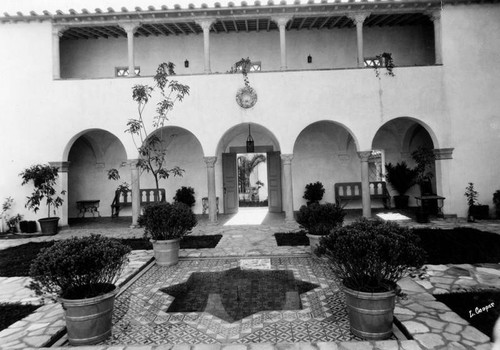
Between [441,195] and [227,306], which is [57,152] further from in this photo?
[441,195]

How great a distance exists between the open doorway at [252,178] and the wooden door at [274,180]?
653 cm

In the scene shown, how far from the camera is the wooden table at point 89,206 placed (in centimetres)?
1381

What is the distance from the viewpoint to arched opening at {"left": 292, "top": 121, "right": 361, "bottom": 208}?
46.0 feet

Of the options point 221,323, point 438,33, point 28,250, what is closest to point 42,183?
point 28,250

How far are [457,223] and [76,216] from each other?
14.6 m

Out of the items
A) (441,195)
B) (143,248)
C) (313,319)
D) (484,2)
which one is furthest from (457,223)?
(143,248)

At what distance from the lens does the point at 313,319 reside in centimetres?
413

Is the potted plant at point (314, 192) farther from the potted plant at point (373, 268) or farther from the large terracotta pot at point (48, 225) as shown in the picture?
the potted plant at point (373, 268)

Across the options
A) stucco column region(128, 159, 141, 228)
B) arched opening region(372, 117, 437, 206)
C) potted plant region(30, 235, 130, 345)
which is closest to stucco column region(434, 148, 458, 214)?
arched opening region(372, 117, 437, 206)

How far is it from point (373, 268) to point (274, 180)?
10485mm

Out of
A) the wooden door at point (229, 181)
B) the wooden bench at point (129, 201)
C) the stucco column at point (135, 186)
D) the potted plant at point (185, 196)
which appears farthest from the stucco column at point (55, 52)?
the wooden door at point (229, 181)

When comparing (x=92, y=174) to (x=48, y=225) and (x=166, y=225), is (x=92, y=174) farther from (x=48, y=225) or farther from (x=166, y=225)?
(x=166, y=225)

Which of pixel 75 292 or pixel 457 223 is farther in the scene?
pixel 457 223

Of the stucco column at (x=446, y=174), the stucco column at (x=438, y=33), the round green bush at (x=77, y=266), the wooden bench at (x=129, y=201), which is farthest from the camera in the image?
the wooden bench at (x=129, y=201)
